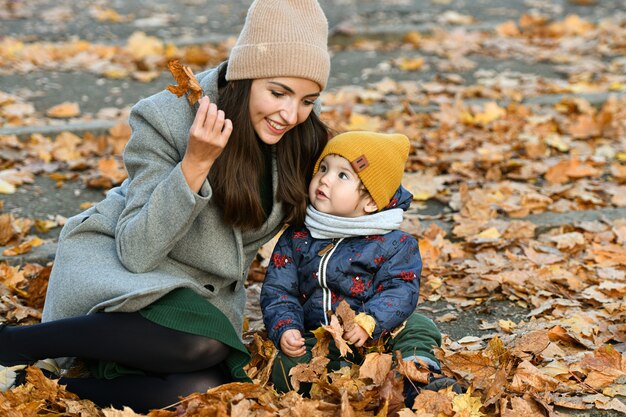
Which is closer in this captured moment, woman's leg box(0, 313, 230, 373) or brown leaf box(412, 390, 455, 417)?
brown leaf box(412, 390, 455, 417)

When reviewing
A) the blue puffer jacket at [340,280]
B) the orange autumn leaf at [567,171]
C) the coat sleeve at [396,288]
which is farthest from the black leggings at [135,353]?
the orange autumn leaf at [567,171]

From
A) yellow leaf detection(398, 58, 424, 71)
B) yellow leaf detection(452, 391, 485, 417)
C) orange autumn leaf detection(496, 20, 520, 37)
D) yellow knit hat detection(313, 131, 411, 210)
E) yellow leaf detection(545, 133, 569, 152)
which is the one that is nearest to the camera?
yellow leaf detection(452, 391, 485, 417)

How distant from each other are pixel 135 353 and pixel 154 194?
0.53m

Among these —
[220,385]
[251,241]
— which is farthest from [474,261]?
[220,385]

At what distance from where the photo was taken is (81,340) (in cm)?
267

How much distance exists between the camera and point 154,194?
2.67 metres

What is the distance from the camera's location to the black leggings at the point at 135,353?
Answer: 265 centimetres

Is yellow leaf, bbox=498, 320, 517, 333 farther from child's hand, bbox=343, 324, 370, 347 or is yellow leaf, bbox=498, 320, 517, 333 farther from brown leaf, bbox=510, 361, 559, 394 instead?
child's hand, bbox=343, 324, 370, 347

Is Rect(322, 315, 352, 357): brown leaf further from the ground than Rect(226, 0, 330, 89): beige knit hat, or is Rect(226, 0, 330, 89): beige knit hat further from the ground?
Rect(226, 0, 330, 89): beige knit hat

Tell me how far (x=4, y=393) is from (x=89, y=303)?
1.29ft

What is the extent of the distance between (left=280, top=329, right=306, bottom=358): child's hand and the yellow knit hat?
22.3 inches

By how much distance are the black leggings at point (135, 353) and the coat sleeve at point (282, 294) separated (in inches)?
8.8

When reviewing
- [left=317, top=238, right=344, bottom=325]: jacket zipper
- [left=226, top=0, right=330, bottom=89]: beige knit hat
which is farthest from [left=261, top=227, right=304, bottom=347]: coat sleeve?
[left=226, top=0, right=330, bottom=89]: beige knit hat

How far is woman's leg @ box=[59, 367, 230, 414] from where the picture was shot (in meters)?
2.64
